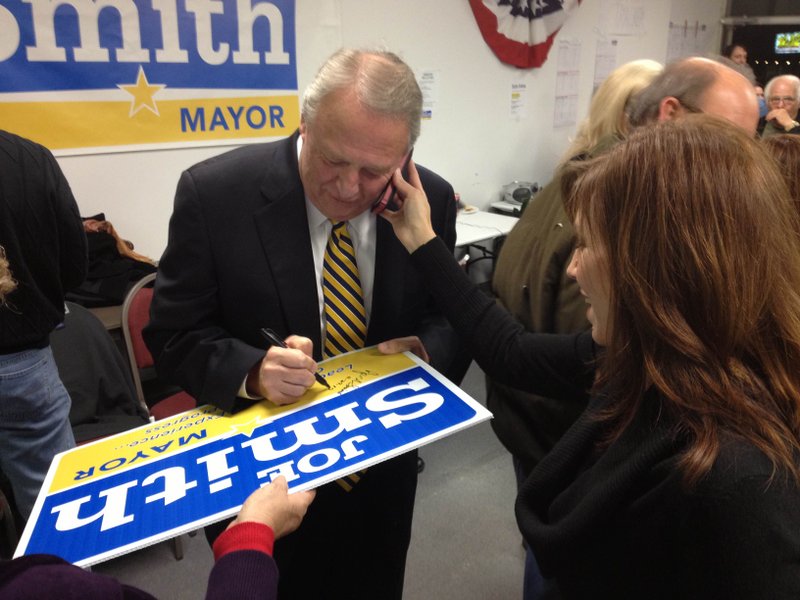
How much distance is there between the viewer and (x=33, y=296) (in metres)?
1.76

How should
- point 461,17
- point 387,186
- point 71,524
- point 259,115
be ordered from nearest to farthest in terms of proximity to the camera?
point 71,524, point 387,186, point 259,115, point 461,17

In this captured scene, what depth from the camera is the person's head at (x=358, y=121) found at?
0.96 meters

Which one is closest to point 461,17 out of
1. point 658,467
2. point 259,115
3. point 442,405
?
point 259,115

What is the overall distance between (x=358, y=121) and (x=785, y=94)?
4.58 metres

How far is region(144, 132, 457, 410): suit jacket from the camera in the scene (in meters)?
1.06

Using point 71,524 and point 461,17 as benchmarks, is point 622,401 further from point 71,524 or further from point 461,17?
point 461,17

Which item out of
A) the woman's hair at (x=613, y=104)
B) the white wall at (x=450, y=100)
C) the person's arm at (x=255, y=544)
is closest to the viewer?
the person's arm at (x=255, y=544)

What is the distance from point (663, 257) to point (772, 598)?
1.24 feet

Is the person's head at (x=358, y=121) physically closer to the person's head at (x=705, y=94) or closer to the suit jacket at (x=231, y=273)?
the suit jacket at (x=231, y=273)

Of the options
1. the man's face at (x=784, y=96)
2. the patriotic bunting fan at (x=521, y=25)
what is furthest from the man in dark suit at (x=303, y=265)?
the man's face at (x=784, y=96)

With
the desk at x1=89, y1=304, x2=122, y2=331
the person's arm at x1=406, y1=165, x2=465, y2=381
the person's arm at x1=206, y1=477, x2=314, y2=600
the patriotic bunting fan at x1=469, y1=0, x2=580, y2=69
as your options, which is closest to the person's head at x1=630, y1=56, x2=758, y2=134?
the person's arm at x1=406, y1=165, x2=465, y2=381

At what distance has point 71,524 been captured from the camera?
2.55ft

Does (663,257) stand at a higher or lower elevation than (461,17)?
lower

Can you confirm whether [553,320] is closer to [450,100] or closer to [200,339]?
[200,339]
